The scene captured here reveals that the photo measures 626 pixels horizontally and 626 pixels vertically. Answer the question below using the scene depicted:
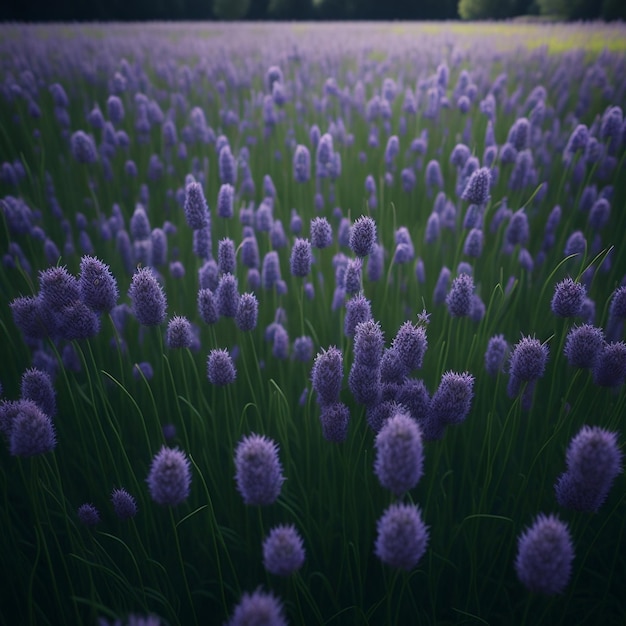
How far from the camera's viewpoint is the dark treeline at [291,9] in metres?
11.2

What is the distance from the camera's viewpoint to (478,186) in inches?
67.6

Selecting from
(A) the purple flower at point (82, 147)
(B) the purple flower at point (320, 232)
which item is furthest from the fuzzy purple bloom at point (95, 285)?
(A) the purple flower at point (82, 147)

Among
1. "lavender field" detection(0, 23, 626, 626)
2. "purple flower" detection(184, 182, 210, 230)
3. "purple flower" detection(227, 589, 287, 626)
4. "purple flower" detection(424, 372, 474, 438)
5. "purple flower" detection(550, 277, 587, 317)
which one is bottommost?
"lavender field" detection(0, 23, 626, 626)

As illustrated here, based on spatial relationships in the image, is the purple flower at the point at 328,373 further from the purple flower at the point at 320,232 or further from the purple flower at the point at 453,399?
the purple flower at the point at 320,232

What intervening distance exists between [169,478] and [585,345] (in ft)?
Answer: 2.96

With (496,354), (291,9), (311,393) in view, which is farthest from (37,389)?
(291,9)

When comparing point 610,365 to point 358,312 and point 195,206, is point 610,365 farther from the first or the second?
point 195,206

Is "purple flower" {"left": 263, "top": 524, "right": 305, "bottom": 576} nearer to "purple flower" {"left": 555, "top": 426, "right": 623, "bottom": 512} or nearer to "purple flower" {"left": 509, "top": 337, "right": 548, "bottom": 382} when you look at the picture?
"purple flower" {"left": 555, "top": 426, "right": 623, "bottom": 512}

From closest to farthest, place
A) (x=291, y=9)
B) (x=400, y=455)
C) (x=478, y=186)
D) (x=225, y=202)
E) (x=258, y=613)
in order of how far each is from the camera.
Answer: (x=258, y=613)
(x=400, y=455)
(x=478, y=186)
(x=225, y=202)
(x=291, y=9)

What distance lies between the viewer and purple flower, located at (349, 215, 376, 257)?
130cm

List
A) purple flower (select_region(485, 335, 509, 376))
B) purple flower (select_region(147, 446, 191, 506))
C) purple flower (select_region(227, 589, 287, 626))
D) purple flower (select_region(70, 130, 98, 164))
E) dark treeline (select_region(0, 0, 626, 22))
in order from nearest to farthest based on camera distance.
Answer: purple flower (select_region(227, 589, 287, 626)) < purple flower (select_region(147, 446, 191, 506)) < purple flower (select_region(485, 335, 509, 376)) < purple flower (select_region(70, 130, 98, 164)) < dark treeline (select_region(0, 0, 626, 22))

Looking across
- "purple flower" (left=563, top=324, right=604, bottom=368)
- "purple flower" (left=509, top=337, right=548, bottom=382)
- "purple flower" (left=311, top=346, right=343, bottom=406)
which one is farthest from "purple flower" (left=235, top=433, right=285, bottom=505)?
"purple flower" (left=563, top=324, right=604, bottom=368)

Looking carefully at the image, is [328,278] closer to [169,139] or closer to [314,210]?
[314,210]

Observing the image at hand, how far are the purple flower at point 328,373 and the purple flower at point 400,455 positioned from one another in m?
0.27
